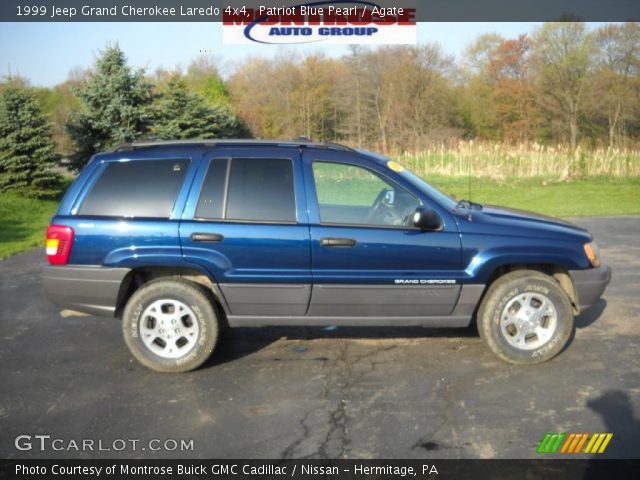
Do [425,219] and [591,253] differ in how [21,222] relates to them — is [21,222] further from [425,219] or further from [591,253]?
[591,253]

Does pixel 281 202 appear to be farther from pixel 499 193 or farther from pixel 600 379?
pixel 499 193

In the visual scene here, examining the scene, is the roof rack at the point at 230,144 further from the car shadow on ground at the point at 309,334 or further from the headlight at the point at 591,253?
the headlight at the point at 591,253

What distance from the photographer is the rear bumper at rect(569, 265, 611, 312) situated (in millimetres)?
5137

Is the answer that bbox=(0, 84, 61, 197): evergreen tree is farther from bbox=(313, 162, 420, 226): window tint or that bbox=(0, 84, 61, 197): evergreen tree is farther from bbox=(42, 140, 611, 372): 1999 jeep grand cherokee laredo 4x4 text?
bbox=(313, 162, 420, 226): window tint

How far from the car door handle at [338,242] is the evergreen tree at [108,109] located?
16.0m

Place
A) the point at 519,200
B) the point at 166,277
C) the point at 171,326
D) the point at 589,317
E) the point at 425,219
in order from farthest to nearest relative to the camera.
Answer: the point at 519,200, the point at 589,317, the point at 166,277, the point at 171,326, the point at 425,219

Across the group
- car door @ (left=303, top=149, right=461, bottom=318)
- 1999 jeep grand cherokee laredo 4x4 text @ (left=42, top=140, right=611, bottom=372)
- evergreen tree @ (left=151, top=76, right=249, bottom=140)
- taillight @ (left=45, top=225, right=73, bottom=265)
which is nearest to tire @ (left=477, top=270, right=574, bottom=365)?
1999 jeep grand cherokee laredo 4x4 text @ (left=42, top=140, right=611, bottom=372)

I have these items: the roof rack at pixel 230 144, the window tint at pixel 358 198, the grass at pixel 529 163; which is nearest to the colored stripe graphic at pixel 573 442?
the window tint at pixel 358 198

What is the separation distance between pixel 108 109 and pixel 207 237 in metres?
16.3

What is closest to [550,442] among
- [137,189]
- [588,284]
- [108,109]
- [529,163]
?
[588,284]

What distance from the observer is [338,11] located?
16.5 m

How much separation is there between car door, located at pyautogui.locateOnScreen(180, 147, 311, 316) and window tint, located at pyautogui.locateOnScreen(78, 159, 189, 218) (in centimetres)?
20

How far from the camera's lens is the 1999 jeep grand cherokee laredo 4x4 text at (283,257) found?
495 cm

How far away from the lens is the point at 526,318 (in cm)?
503
